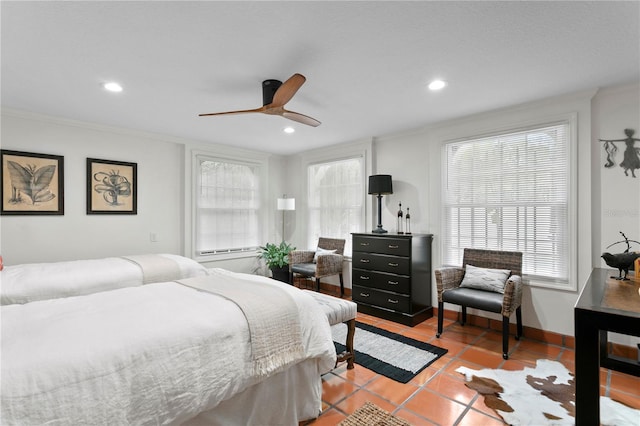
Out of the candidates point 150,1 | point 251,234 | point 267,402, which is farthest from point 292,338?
point 251,234

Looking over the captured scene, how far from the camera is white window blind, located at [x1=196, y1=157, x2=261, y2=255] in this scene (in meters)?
4.93

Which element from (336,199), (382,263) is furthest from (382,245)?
(336,199)

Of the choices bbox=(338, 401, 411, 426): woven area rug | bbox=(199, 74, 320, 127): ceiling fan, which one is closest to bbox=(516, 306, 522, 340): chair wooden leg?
bbox=(338, 401, 411, 426): woven area rug

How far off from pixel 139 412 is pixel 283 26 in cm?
213

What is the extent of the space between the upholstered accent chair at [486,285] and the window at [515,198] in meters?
0.19

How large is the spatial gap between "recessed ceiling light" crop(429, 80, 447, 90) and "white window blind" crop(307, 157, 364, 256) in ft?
6.91

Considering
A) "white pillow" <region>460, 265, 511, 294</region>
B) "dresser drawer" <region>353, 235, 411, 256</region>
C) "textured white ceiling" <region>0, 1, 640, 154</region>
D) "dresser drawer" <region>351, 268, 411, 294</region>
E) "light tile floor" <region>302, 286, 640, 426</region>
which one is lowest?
"light tile floor" <region>302, 286, 640, 426</region>

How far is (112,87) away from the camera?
277 cm

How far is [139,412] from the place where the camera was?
1.30 m

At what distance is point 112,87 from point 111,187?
1718 mm

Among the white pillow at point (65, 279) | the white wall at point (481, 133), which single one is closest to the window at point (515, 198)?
the white wall at point (481, 133)

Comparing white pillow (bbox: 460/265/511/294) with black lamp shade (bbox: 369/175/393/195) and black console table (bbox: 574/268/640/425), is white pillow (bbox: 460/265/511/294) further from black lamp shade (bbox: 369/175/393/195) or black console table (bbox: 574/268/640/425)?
black console table (bbox: 574/268/640/425)

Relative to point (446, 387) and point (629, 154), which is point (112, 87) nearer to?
point (446, 387)

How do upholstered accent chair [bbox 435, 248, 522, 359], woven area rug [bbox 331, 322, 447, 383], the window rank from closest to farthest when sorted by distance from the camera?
woven area rug [bbox 331, 322, 447, 383]
upholstered accent chair [bbox 435, 248, 522, 359]
the window
